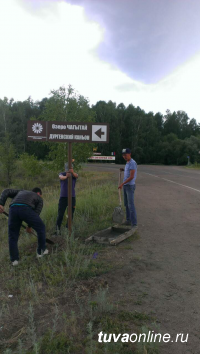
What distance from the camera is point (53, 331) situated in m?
2.95

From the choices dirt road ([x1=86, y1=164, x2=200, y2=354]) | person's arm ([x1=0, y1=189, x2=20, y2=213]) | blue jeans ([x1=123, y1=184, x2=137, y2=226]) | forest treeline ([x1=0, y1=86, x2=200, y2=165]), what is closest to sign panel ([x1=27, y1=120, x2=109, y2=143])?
person's arm ([x1=0, y1=189, x2=20, y2=213])

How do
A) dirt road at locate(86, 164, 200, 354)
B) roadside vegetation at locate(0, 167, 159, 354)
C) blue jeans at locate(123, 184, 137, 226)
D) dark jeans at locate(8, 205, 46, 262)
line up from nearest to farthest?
roadside vegetation at locate(0, 167, 159, 354), dirt road at locate(86, 164, 200, 354), dark jeans at locate(8, 205, 46, 262), blue jeans at locate(123, 184, 137, 226)

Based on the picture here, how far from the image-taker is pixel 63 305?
3701 millimetres

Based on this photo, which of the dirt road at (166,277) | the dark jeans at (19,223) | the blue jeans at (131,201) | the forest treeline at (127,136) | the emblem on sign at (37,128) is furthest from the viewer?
the forest treeline at (127,136)

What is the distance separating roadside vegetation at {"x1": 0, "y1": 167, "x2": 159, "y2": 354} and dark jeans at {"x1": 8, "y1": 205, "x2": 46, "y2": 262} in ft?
0.93

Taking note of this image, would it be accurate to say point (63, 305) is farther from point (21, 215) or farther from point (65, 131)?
point (65, 131)

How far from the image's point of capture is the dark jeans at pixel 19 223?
16.9 feet

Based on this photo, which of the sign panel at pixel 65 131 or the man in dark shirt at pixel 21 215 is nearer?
the man in dark shirt at pixel 21 215

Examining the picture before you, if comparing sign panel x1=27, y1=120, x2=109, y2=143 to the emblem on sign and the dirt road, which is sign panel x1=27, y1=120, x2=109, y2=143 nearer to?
the emblem on sign

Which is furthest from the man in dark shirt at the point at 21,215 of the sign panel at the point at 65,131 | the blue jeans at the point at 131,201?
the blue jeans at the point at 131,201

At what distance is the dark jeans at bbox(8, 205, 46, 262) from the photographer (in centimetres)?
515

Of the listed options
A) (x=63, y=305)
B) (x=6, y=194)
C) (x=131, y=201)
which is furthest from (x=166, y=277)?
(x=6, y=194)

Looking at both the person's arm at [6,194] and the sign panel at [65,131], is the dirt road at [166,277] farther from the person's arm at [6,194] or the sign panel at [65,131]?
the sign panel at [65,131]

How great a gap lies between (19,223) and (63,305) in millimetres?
2105
